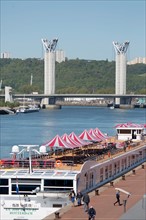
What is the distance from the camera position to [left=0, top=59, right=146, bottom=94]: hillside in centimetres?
17525

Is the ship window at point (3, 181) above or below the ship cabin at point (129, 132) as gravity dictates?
below

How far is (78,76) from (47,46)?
42.7 metres

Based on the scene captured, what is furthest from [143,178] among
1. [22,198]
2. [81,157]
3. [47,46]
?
[47,46]

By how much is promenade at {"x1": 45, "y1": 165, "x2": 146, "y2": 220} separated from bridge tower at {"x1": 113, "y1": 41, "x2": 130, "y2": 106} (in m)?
117

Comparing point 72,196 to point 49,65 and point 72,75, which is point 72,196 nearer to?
point 49,65

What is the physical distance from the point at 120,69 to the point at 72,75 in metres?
39.9

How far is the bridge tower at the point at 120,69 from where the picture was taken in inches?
5600

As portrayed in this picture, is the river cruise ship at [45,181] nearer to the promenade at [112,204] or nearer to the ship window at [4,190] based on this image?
the ship window at [4,190]

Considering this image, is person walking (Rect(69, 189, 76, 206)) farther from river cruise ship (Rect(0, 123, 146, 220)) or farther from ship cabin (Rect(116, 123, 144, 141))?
ship cabin (Rect(116, 123, 144, 141))

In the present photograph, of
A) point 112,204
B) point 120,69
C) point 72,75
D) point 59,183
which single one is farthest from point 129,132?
point 72,75

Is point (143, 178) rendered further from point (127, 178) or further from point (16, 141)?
point (16, 141)

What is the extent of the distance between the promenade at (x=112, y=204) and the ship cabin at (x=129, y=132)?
6828 mm

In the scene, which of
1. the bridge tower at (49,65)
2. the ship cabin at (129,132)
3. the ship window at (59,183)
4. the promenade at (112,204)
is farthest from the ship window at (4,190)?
the bridge tower at (49,65)

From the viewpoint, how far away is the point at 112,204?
1920 cm
